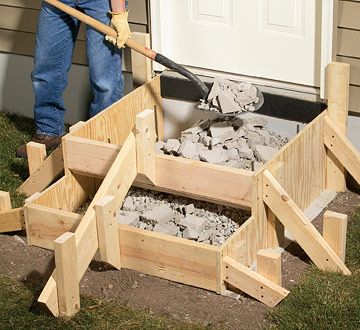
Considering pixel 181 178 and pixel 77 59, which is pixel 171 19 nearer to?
pixel 77 59

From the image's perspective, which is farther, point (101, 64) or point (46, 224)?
point (101, 64)

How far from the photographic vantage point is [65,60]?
7164mm

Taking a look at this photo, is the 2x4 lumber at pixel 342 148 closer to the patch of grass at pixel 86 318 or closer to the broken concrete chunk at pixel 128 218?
the broken concrete chunk at pixel 128 218

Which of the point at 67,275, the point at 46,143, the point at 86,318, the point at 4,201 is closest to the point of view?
the point at 67,275

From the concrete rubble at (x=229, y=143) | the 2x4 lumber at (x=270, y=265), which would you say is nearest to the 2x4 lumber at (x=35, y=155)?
A: the concrete rubble at (x=229, y=143)

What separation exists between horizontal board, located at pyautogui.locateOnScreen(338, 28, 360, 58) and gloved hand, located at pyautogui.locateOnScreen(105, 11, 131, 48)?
53.8 inches

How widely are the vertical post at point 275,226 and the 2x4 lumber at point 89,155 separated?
0.96 m

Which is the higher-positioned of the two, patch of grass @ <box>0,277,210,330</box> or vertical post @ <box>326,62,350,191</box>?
vertical post @ <box>326,62,350,191</box>

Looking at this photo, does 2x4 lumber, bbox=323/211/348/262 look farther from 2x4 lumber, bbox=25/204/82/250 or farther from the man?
the man

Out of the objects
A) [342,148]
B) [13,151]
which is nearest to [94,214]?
[342,148]

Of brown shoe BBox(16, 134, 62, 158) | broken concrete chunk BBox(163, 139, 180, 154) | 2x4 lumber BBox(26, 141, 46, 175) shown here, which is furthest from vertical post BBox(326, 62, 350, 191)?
brown shoe BBox(16, 134, 62, 158)

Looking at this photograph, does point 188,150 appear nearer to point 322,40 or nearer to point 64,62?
point 322,40

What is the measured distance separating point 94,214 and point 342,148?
5.98ft

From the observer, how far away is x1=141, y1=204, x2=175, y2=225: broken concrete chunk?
6.17 metres
